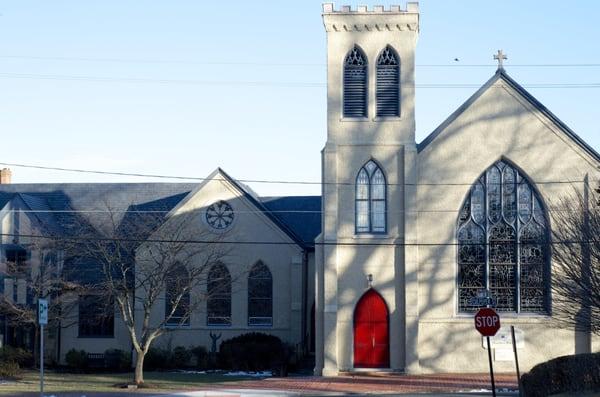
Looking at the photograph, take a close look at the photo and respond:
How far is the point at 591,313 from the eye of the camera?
26.5 m

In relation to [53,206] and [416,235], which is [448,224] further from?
[53,206]

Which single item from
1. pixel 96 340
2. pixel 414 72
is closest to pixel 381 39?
pixel 414 72

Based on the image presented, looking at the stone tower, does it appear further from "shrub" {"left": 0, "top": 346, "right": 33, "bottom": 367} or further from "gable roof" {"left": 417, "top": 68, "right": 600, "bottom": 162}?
"shrub" {"left": 0, "top": 346, "right": 33, "bottom": 367}

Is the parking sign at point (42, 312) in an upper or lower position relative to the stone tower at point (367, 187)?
lower

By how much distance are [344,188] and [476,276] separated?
5.55 m

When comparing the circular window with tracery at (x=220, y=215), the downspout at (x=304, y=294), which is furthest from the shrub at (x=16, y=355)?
the downspout at (x=304, y=294)

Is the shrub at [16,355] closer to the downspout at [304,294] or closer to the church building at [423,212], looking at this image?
the downspout at [304,294]

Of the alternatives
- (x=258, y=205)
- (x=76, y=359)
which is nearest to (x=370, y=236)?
(x=258, y=205)

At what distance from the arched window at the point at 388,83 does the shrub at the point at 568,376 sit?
1524cm

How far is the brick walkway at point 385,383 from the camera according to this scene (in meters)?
30.1

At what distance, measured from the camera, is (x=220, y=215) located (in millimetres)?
42688

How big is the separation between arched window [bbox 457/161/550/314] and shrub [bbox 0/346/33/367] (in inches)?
687

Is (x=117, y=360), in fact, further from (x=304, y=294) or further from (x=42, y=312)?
(x=42, y=312)

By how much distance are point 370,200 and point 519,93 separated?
6410 mm
